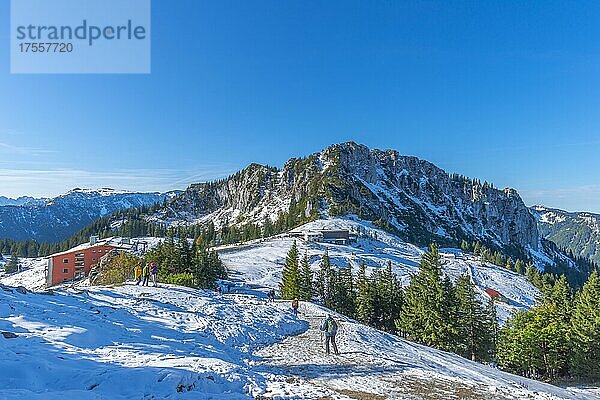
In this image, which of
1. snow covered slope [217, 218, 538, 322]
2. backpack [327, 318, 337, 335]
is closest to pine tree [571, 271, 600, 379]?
backpack [327, 318, 337, 335]

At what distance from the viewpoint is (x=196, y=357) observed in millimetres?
16375

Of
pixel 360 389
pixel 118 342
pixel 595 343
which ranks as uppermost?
pixel 118 342

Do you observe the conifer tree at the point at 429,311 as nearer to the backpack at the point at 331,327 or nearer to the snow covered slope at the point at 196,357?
the snow covered slope at the point at 196,357

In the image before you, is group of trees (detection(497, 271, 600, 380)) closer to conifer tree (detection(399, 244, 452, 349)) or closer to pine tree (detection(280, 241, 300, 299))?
conifer tree (detection(399, 244, 452, 349))

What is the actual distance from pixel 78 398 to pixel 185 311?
1728cm

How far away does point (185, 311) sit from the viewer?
27.1m

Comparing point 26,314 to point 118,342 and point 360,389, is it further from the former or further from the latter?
point 360,389

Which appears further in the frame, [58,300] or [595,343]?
[595,343]

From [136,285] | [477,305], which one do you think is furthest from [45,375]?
[477,305]

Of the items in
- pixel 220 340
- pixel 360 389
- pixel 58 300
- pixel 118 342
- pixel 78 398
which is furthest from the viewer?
pixel 58 300

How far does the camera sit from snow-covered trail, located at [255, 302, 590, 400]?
1566 cm

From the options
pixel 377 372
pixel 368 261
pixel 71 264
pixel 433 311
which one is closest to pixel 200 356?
pixel 377 372

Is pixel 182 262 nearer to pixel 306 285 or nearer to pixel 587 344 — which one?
pixel 306 285

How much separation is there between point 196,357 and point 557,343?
134 ft
